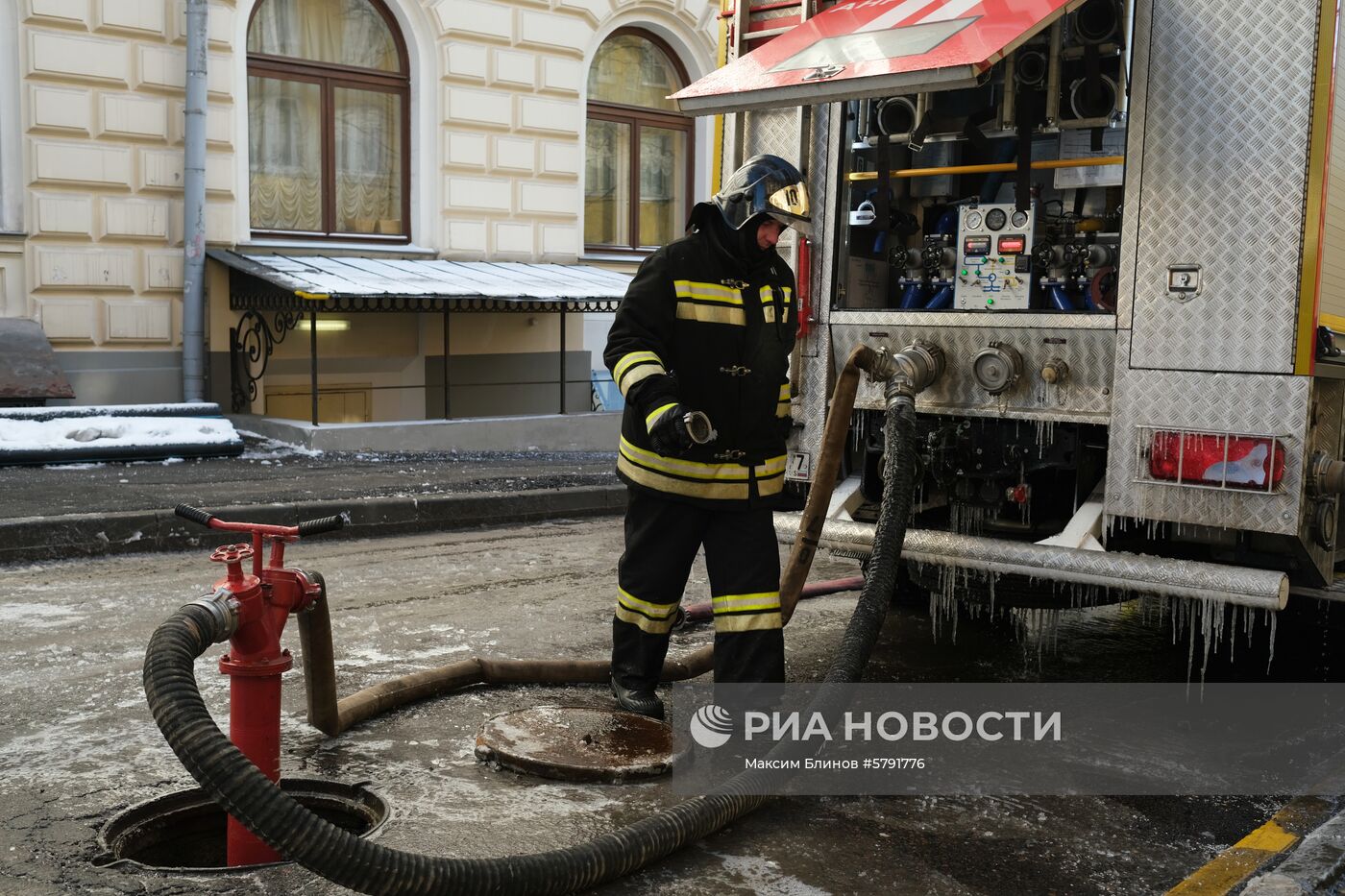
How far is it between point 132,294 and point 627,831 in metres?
10.5

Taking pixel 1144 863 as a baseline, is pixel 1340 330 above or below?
above

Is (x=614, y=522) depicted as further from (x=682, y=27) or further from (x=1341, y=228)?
(x=682, y=27)

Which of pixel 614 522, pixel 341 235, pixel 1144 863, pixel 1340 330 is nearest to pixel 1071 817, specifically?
pixel 1144 863

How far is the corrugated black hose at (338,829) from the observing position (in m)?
2.77

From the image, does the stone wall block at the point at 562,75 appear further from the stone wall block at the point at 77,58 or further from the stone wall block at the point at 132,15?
the stone wall block at the point at 77,58

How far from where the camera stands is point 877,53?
15.3 feet

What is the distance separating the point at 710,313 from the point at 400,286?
8629 mm

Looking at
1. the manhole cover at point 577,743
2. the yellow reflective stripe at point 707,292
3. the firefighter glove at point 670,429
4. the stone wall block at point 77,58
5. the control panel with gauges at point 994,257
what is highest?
the stone wall block at point 77,58

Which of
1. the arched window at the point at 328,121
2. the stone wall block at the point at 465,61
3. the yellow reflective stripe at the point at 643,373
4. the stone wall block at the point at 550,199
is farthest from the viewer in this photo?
the stone wall block at the point at 550,199

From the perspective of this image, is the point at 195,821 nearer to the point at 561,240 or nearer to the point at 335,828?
the point at 335,828

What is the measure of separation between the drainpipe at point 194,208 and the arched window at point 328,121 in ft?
3.33

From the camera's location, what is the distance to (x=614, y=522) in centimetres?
986

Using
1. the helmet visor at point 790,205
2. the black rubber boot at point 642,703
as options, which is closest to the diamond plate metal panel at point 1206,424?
the helmet visor at point 790,205

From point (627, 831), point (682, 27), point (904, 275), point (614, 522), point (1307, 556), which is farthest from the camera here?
point (682, 27)
